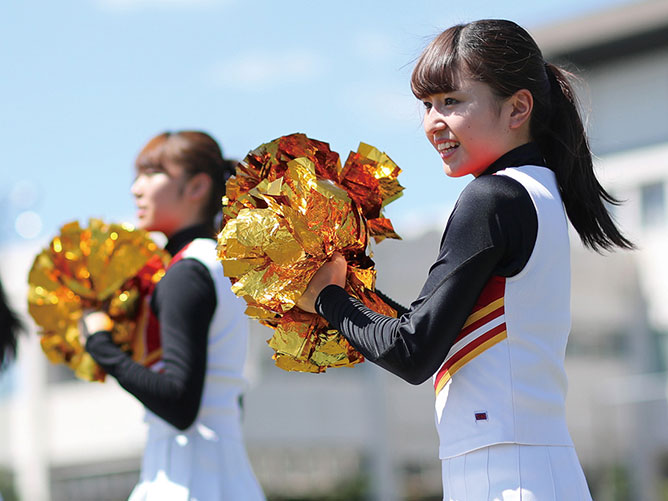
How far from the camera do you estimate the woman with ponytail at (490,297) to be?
2.04 m

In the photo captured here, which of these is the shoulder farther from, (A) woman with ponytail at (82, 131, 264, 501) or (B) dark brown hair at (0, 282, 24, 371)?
(B) dark brown hair at (0, 282, 24, 371)

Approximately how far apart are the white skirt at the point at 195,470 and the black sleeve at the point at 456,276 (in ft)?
3.71

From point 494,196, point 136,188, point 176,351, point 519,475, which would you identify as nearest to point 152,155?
point 136,188

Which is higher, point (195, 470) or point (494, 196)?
point (494, 196)

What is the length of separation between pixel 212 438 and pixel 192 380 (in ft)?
0.84

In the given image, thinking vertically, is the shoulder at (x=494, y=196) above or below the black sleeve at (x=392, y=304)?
above

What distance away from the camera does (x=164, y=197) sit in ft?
11.4

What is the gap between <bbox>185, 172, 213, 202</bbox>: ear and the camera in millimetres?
3494

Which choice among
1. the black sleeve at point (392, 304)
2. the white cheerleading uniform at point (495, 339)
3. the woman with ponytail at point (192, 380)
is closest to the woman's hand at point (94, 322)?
the woman with ponytail at point (192, 380)

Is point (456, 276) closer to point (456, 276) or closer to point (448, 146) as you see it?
point (456, 276)

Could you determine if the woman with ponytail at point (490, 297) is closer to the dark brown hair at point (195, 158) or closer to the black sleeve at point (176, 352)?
the black sleeve at point (176, 352)

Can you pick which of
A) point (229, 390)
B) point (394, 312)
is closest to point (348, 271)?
point (394, 312)

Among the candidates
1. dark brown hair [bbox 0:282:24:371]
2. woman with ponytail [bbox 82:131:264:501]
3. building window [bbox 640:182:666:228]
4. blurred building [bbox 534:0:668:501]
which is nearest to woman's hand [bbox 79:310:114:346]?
woman with ponytail [bbox 82:131:264:501]

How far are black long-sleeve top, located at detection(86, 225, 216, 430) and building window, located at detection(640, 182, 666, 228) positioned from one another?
28594mm
